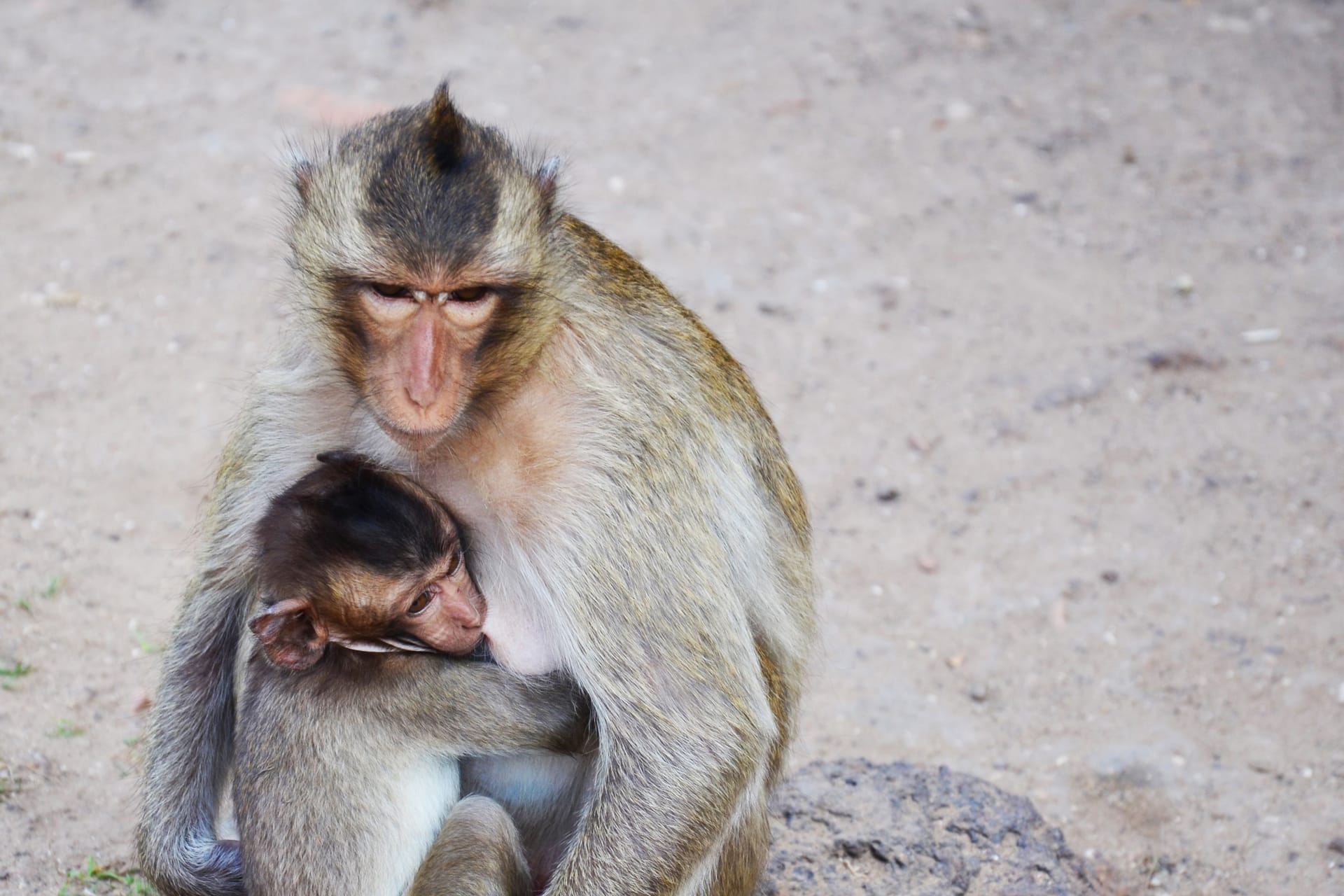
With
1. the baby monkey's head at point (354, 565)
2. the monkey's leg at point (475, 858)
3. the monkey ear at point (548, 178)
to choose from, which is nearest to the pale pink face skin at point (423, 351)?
the baby monkey's head at point (354, 565)

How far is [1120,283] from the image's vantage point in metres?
6.65

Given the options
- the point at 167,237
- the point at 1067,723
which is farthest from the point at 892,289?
the point at 167,237

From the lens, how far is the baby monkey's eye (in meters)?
2.93

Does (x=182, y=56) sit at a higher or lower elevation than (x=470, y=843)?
lower

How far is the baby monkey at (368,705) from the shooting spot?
9.31 ft

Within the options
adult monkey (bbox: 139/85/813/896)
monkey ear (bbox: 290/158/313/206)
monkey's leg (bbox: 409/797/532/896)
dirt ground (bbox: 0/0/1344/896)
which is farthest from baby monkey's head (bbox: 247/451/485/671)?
dirt ground (bbox: 0/0/1344/896)

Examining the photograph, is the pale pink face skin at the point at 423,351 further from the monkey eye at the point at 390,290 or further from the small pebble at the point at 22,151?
the small pebble at the point at 22,151

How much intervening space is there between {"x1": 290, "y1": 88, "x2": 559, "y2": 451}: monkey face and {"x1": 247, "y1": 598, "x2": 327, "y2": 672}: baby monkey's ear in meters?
0.43

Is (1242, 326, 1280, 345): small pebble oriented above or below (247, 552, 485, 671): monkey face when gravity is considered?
below

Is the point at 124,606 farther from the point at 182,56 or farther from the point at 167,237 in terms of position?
the point at 182,56

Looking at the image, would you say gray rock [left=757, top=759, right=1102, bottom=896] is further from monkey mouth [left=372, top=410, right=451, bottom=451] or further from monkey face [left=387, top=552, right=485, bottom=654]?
monkey mouth [left=372, top=410, right=451, bottom=451]

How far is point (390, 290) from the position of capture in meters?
2.72

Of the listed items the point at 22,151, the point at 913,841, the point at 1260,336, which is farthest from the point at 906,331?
the point at 22,151

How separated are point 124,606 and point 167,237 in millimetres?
2466
